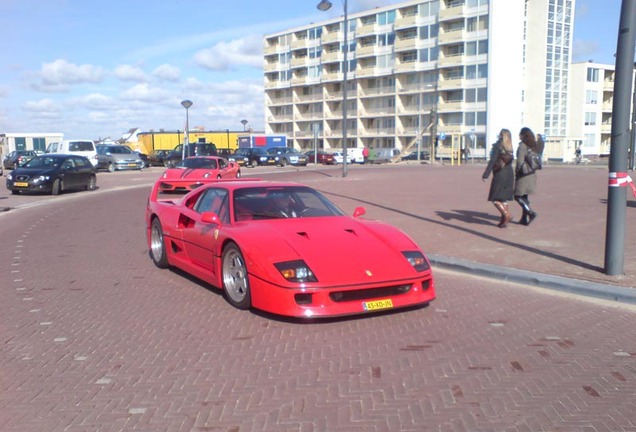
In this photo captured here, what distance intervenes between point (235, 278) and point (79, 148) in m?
34.5

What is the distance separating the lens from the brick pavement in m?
3.69

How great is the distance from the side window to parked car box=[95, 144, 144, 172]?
3365 centimetres

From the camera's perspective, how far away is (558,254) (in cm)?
877

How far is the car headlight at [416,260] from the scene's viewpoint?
19.3ft

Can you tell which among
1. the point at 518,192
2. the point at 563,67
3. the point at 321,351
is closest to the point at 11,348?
the point at 321,351

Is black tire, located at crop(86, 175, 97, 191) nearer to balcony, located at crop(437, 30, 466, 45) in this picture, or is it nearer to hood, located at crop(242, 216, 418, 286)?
hood, located at crop(242, 216, 418, 286)

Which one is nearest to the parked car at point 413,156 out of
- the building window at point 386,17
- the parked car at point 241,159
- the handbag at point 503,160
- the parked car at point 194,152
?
the building window at point 386,17

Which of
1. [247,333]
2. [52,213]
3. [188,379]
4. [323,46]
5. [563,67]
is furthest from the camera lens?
[323,46]

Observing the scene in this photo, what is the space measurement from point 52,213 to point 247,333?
12.2m

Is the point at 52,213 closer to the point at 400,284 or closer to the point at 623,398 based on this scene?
the point at 400,284

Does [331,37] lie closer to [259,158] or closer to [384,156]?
[384,156]

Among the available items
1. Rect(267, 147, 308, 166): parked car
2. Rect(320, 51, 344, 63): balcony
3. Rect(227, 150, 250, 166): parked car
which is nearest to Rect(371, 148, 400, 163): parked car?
Rect(267, 147, 308, 166): parked car

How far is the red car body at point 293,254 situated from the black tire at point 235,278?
1 cm

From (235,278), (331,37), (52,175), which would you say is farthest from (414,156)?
(235,278)
